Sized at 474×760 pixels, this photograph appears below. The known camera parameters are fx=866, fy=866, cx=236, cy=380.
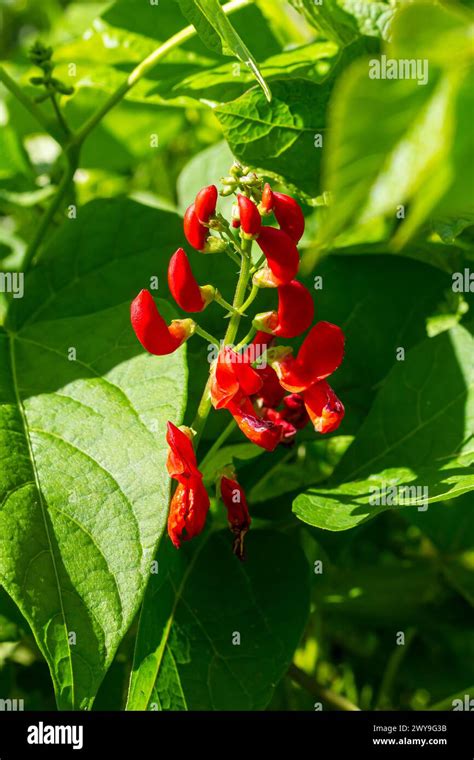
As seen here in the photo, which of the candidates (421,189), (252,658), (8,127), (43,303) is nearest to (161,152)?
(8,127)

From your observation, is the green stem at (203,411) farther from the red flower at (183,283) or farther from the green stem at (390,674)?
the green stem at (390,674)

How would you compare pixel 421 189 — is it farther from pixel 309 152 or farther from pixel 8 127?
pixel 8 127

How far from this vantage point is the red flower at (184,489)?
0.81m

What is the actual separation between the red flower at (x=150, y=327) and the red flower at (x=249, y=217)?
0.12 metres

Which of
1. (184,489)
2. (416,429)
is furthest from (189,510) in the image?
(416,429)

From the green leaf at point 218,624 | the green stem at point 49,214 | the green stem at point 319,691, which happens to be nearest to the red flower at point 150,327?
the green leaf at point 218,624

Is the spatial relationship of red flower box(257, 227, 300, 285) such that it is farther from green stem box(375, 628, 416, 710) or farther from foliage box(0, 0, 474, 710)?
green stem box(375, 628, 416, 710)

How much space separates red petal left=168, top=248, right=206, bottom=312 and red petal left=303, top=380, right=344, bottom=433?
15 cm

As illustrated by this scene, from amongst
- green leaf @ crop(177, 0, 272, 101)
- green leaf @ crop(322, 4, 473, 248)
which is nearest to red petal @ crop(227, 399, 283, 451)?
green leaf @ crop(177, 0, 272, 101)

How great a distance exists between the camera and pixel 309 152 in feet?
3.36

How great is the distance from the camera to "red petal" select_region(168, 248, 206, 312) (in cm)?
84

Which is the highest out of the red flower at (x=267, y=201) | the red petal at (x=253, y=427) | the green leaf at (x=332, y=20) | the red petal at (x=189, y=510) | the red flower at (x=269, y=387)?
the green leaf at (x=332, y=20)

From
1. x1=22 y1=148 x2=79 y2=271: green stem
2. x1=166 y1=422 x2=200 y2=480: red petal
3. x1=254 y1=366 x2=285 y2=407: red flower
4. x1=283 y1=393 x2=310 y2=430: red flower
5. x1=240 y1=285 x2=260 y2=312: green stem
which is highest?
x1=22 y1=148 x2=79 y2=271: green stem

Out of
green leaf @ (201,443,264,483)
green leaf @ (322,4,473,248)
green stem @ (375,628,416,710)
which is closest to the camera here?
green leaf @ (322,4,473,248)
